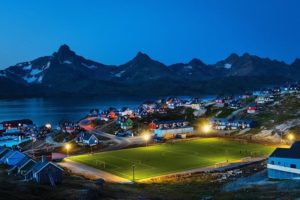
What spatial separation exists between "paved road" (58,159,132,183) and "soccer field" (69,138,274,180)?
1700mm

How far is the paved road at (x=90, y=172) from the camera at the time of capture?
6838cm

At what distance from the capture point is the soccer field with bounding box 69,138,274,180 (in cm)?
7600

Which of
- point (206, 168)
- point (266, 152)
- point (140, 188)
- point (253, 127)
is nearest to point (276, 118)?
point (253, 127)

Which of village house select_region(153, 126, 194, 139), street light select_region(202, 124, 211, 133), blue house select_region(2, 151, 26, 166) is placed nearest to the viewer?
blue house select_region(2, 151, 26, 166)

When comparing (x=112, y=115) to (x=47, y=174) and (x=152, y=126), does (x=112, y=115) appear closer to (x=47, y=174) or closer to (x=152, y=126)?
(x=152, y=126)

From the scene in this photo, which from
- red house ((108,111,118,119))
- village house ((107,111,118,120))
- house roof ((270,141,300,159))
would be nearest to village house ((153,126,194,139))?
village house ((107,111,118,120))

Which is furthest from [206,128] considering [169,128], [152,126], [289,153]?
[289,153]

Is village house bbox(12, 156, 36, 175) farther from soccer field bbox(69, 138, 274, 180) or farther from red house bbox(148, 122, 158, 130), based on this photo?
red house bbox(148, 122, 158, 130)

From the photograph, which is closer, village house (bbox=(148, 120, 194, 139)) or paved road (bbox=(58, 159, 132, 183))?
paved road (bbox=(58, 159, 132, 183))

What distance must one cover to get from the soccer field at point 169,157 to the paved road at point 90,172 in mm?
1700

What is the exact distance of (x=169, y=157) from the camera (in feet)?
287

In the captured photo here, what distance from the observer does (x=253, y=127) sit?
121 meters

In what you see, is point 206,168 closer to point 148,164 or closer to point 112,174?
point 148,164

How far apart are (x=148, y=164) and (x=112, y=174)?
1016cm
